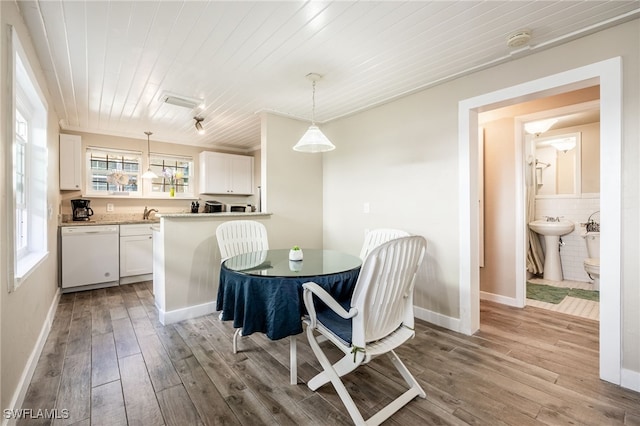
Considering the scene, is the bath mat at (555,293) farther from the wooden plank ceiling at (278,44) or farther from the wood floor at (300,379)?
the wooden plank ceiling at (278,44)

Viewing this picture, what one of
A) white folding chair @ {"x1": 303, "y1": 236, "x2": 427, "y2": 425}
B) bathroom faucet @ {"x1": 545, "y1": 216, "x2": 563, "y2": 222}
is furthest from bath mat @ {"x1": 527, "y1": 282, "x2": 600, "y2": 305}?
white folding chair @ {"x1": 303, "y1": 236, "x2": 427, "y2": 425}

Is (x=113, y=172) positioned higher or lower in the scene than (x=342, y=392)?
higher

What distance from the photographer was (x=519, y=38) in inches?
77.4

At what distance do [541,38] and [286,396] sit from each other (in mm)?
2955

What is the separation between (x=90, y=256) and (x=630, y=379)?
557cm

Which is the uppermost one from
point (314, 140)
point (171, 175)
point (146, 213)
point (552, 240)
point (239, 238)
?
point (171, 175)

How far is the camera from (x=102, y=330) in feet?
8.78

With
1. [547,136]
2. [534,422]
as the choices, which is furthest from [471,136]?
[547,136]

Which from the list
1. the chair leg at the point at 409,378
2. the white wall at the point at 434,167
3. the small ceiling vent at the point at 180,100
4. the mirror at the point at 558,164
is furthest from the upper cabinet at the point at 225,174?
the mirror at the point at 558,164

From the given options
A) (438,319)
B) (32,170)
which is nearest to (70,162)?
(32,170)

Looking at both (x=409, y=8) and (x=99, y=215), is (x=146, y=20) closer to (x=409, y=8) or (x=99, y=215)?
(x=409, y=8)

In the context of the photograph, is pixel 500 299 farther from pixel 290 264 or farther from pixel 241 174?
pixel 241 174

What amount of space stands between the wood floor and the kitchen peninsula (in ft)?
0.77

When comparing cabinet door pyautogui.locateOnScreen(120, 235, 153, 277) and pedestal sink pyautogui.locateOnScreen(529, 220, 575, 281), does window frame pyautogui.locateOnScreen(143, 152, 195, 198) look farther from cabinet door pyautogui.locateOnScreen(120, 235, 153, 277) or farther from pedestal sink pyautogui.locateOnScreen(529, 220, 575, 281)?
pedestal sink pyautogui.locateOnScreen(529, 220, 575, 281)
